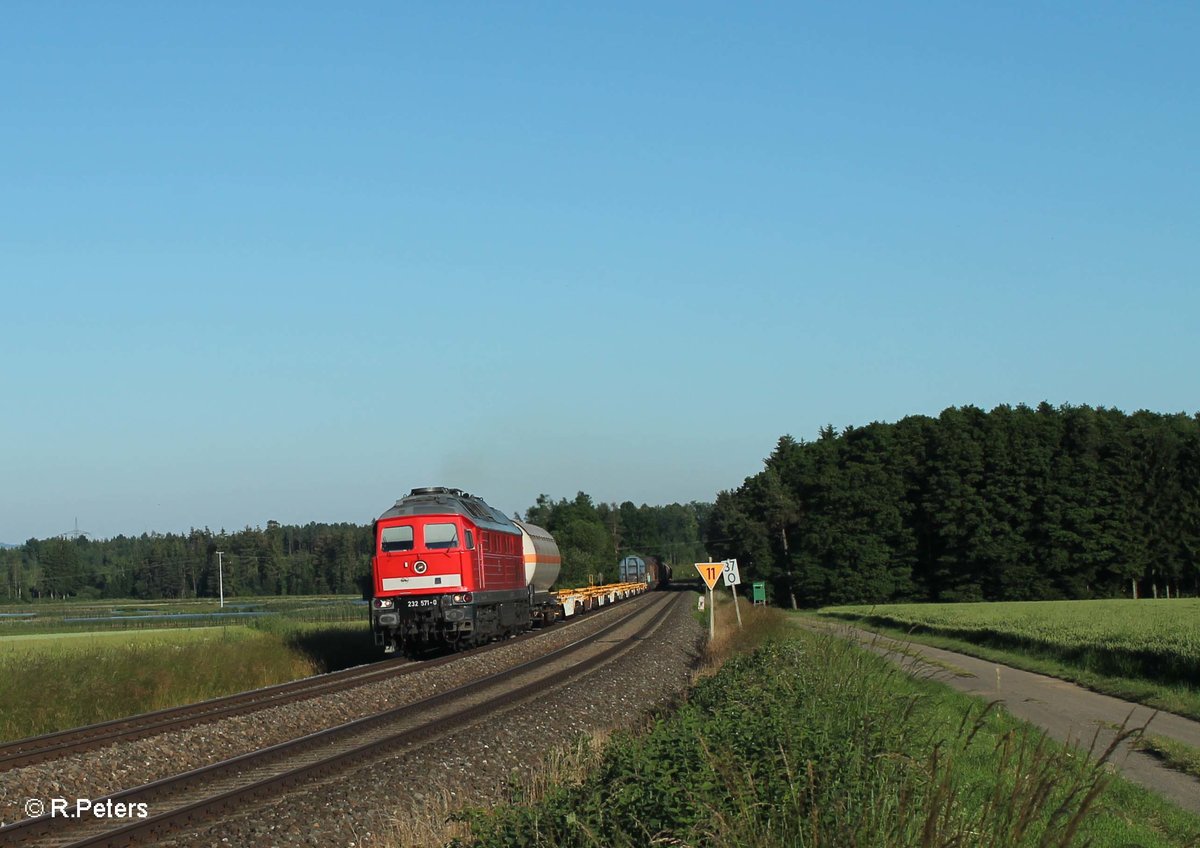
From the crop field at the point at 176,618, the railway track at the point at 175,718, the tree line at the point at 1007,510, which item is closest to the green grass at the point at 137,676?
the railway track at the point at 175,718

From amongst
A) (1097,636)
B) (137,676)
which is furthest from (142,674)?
(1097,636)

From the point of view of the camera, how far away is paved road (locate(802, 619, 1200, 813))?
37.6ft

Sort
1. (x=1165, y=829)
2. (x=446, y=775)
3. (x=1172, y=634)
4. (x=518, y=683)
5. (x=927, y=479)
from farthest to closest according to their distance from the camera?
(x=927, y=479) < (x=1172, y=634) < (x=518, y=683) < (x=446, y=775) < (x=1165, y=829)

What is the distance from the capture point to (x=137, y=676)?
23016 mm

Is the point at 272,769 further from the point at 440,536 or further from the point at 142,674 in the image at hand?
the point at 440,536

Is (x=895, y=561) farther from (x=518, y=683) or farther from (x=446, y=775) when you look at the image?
(x=446, y=775)

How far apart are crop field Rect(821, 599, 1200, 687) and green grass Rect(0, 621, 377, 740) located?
14.3 metres

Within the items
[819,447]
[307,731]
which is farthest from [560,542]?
[307,731]

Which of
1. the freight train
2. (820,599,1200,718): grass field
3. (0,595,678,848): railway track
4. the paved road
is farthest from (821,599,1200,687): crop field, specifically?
the freight train

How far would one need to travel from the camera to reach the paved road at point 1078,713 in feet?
37.6

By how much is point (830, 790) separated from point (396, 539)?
989 inches

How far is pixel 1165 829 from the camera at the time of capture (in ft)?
31.0

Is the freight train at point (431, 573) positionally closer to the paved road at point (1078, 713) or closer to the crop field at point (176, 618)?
the paved road at point (1078, 713)

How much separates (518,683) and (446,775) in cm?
1178
